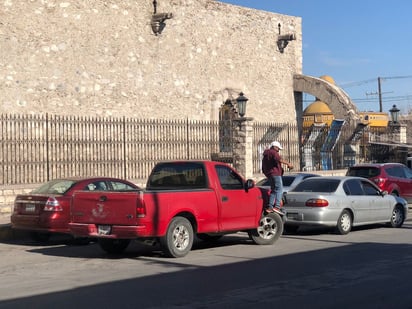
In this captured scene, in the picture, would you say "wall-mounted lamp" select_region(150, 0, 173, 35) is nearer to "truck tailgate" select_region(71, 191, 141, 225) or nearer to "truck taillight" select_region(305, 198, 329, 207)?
"truck taillight" select_region(305, 198, 329, 207)

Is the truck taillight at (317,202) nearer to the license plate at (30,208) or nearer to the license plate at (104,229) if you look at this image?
the license plate at (104,229)

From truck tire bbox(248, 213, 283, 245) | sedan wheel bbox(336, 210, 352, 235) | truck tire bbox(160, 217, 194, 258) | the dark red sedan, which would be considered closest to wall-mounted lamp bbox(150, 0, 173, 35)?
the dark red sedan

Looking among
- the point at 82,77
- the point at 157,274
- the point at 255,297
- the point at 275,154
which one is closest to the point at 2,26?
the point at 82,77

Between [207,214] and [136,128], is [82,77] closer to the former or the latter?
[136,128]

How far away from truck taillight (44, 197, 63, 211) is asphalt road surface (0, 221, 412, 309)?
2.81 ft

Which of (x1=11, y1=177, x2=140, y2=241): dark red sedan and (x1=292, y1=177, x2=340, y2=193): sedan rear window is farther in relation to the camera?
(x1=292, y1=177, x2=340, y2=193): sedan rear window

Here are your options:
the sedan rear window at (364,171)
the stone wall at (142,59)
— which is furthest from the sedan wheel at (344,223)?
the stone wall at (142,59)

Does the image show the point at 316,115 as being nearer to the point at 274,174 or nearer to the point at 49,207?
the point at 274,174

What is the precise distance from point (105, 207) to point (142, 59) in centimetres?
1595

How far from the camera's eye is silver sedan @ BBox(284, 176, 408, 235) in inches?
581

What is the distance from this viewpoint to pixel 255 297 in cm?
794

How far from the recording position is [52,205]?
531 inches

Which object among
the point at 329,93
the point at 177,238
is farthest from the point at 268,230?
the point at 329,93

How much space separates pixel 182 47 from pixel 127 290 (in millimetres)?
20909
